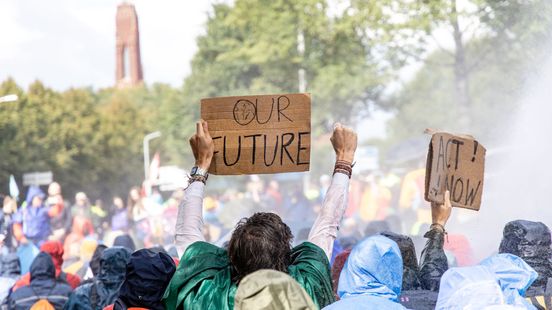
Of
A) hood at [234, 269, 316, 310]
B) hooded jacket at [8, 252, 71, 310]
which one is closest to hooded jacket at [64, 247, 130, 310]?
hooded jacket at [8, 252, 71, 310]

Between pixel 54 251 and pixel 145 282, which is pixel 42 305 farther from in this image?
pixel 145 282

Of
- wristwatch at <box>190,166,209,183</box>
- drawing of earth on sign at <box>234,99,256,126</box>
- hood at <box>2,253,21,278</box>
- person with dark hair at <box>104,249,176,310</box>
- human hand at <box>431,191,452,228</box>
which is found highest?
drawing of earth on sign at <box>234,99,256,126</box>

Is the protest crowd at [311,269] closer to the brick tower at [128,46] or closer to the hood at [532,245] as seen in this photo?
the hood at [532,245]

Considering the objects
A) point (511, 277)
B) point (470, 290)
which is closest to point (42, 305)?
point (511, 277)

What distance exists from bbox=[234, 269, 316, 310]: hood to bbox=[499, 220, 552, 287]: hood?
9.81 feet

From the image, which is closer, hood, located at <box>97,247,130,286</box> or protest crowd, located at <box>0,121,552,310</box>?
protest crowd, located at <box>0,121,552,310</box>

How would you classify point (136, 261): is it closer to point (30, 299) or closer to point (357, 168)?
point (30, 299)

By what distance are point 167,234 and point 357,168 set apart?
18.4 meters

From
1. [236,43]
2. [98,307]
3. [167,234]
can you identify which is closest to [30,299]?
[98,307]

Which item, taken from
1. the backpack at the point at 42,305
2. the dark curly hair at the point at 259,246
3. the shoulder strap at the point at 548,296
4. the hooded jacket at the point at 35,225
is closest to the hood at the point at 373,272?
the dark curly hair at the point at 259,246

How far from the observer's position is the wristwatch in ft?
15.0

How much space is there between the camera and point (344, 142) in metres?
4.66

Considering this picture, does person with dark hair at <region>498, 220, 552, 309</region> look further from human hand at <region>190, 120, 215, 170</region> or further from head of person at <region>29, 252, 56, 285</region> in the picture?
head of person at <region>29, 252, 56, 285</region>

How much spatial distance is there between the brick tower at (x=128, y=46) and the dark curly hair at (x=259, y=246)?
4351 inches
